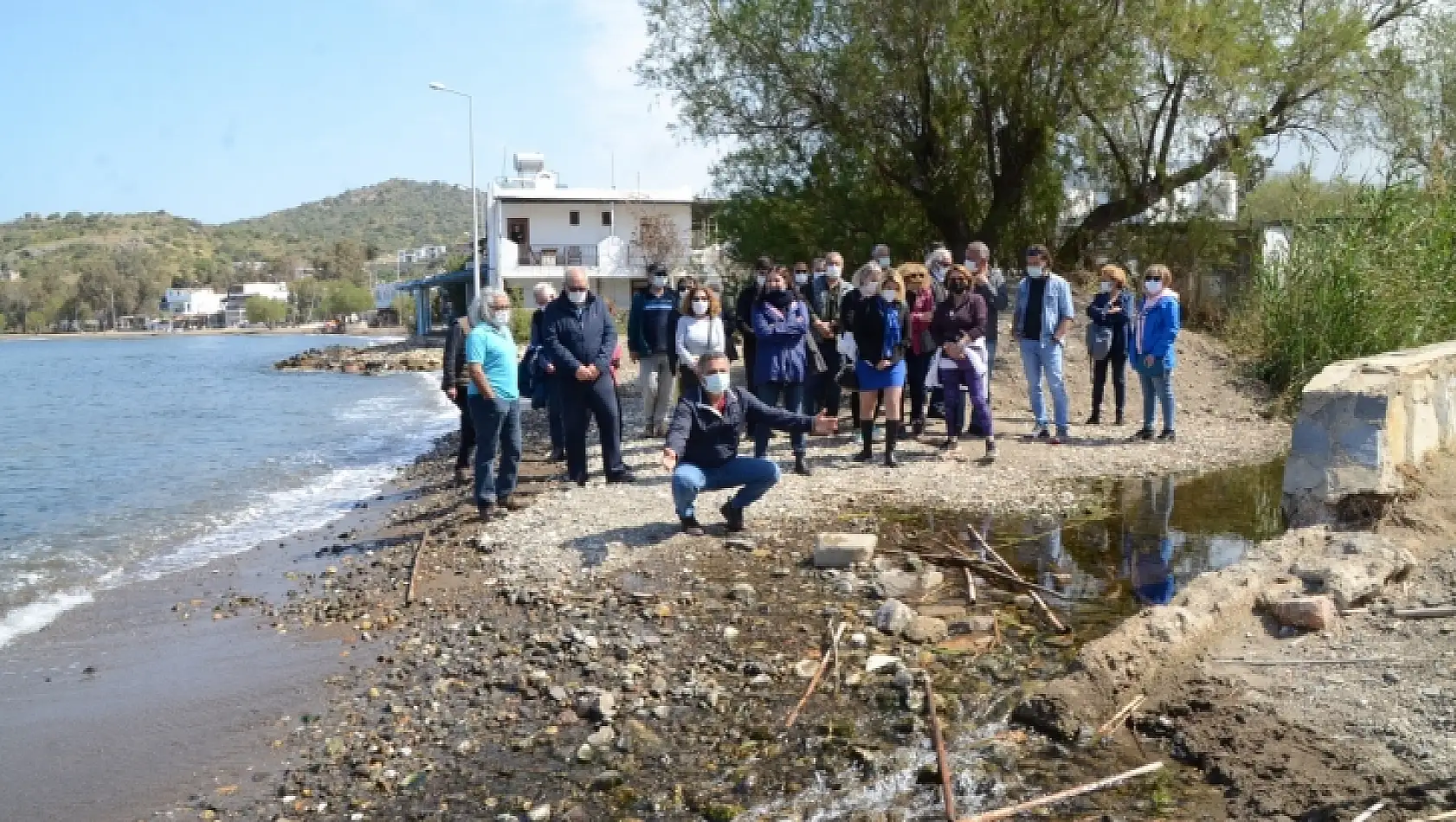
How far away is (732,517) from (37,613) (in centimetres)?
600

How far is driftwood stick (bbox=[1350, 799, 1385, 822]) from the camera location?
403 centimetres

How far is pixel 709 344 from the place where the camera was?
33.8ft

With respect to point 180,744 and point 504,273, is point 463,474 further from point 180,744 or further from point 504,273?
point 504,273

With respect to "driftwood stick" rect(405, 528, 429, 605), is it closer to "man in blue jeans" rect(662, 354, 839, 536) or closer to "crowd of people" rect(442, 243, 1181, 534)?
"crowd of people" rect(442, 243, 1181, 534)

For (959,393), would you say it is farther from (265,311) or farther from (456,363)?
(265,311)

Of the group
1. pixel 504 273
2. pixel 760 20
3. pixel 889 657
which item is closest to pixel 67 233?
pixel 504 273

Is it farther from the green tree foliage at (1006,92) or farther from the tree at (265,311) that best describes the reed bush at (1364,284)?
the tree at (265,311)

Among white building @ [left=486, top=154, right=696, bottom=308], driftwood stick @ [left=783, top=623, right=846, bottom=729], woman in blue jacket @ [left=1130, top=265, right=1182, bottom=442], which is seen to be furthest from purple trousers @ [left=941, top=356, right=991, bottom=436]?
white building @ [left=486, top=154, right=696, bottom=308]

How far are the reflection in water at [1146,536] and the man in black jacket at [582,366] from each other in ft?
11.5

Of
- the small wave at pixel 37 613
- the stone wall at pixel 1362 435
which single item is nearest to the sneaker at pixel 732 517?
the stone wall at pixel 1362 435

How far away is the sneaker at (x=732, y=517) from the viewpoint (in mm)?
8602

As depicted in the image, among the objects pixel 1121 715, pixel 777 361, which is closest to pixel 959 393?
pixel 777 361

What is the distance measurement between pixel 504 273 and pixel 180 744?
4429cm

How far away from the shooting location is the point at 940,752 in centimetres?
475
